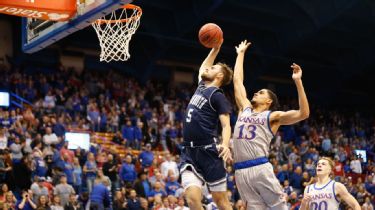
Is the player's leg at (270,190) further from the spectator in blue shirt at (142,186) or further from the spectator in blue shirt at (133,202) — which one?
the spectator in blue shirt at (142,186)

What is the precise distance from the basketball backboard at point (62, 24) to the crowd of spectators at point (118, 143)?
13.7ft

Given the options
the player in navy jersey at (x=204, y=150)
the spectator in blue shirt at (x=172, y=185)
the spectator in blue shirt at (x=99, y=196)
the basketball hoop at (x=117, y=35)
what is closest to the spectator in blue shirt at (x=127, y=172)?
the spectator in blue shirt at (x=172, y=185)

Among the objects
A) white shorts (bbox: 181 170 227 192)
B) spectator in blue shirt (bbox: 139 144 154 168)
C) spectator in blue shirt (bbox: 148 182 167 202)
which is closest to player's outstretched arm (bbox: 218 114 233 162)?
white shorts (bbox: 181 170 227 192)

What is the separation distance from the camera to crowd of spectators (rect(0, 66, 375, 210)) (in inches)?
599

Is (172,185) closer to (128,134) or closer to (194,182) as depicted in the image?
(128,134)

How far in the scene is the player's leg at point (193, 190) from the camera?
700 centimetres

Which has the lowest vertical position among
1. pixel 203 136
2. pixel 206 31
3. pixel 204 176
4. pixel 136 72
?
pixel 204 176

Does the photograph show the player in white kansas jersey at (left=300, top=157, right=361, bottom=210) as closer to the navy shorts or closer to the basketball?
the navy shorts

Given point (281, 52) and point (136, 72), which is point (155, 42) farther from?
point (281, 52)

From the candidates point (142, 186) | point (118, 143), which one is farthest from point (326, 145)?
point (142, 186)

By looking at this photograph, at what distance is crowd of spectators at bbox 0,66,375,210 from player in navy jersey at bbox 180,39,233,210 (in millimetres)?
6575

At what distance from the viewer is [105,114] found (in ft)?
70.9

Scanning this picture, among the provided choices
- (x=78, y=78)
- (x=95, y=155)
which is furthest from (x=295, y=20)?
(x=95, y=155)

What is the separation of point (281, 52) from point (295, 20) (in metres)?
2.12
